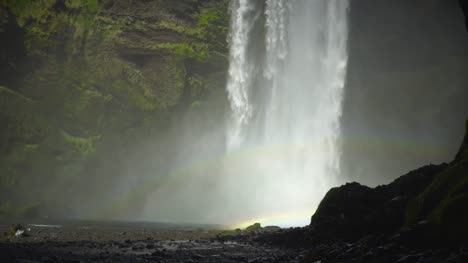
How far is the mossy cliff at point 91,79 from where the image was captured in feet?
204

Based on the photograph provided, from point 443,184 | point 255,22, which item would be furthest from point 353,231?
point 255,22

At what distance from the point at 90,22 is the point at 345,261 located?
2693 inches

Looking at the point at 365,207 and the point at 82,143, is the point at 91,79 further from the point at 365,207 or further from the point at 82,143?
the point at 365,207

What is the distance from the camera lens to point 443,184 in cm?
1030

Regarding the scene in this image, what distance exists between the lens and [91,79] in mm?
66625

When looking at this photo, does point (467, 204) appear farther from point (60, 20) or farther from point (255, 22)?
point (60, 20)

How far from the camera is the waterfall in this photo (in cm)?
5800

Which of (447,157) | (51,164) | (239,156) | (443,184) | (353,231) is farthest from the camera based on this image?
(239,156)

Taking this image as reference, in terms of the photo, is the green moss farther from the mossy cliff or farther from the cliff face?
the cliff face

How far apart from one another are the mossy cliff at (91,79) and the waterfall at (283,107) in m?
6.04

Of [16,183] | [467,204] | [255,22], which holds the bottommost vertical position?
[467,204]

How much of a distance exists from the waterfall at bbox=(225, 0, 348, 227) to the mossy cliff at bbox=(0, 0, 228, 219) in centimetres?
604

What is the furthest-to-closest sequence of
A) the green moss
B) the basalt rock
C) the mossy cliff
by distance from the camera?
1. the green moss
2. the mossy cliff
3. the basalt rock

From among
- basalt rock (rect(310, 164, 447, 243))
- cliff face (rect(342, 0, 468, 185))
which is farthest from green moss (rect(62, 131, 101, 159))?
basalt rock (rect(310, 164, 447, 243))
